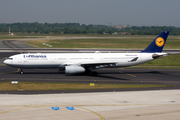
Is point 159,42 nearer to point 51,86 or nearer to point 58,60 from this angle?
point 58,60

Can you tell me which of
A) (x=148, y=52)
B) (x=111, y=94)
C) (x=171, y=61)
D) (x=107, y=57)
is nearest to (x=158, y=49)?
(x=148, y=52)

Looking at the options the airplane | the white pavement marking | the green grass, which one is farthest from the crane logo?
the white pavement marking

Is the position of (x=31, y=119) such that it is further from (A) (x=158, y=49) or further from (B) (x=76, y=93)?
(A) (x=158, y=49)

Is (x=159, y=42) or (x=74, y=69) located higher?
(x=159, y=42)

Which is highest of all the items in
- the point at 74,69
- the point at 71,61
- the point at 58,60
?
the point at 58,60

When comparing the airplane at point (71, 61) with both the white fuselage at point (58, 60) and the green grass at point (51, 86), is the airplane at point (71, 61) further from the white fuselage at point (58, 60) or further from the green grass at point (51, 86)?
the green grass at point (51, 86)

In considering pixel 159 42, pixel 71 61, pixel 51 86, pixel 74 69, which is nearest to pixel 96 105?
pixel 51 86

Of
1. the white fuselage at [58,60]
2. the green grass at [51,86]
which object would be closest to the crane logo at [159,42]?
the white fuselage at [58,60]

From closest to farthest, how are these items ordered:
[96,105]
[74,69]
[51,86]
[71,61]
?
1. [96,105]
2. [51,86]
3. [74,69]
4. [71,61]

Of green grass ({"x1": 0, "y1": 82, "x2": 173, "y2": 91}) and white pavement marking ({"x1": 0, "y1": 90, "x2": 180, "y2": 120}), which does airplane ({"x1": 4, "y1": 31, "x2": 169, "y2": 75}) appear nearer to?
green grass ({"x1": 0, "y1": 82, "x2": 173, "y2": 91})

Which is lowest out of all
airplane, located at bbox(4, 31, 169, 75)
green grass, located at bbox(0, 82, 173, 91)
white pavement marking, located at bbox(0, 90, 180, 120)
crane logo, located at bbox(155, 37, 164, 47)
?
green grass, located at bbox(0, 82, 173, 91)

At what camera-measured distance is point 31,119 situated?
19203 millimetres

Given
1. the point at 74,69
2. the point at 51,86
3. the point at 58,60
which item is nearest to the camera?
the point at 51,86

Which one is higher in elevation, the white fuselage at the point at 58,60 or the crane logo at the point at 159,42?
the crane logo at the point at 159,42
